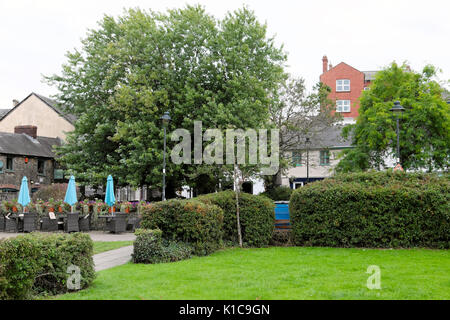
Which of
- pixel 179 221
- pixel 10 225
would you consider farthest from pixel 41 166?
pixel 179 221

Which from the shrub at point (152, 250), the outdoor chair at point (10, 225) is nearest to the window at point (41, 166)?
the outdoor chair at point (10, 225)

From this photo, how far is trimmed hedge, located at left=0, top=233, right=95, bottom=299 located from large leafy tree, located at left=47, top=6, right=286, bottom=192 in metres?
15.7

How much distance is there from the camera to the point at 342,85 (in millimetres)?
49469

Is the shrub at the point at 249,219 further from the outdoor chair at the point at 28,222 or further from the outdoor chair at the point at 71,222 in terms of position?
the outdoor chair at the point at 28,222

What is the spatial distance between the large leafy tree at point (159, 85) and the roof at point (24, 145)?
10.7 meters

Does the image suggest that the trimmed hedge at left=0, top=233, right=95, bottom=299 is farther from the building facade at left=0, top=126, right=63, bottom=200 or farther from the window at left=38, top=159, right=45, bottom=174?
the window at left=38, top=159, right=45, bottom=174

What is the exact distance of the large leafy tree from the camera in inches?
972

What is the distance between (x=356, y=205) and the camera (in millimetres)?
13812

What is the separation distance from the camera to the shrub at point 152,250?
35.7 ft

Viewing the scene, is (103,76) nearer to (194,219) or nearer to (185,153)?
(185,153)

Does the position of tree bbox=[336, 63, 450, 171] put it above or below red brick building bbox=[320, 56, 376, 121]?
below

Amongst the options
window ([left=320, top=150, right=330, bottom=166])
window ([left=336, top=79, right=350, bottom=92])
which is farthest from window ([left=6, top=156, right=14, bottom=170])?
window ([left=336, top=79, right=350, bottom=92])

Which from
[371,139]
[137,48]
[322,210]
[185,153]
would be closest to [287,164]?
[371,139]

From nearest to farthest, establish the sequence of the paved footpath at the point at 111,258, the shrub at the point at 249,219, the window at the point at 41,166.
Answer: the paved footpath at the point at 111,258, the shrub at the point at 249,219, the window at the point at 41,166
